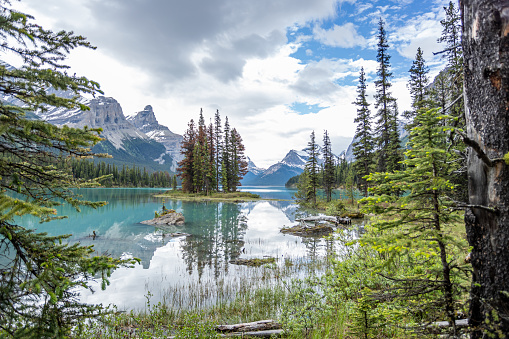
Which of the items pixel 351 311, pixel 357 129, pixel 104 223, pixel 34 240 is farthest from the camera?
pixel 357 129

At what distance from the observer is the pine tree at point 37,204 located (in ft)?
8.14

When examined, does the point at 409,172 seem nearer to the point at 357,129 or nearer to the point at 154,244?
the point at 154,244

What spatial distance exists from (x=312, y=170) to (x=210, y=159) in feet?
85.9

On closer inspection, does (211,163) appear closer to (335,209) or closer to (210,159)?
(210,159)

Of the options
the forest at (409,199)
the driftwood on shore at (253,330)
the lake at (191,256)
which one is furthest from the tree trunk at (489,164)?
the lake at (191,256)

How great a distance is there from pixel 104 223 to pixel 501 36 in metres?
26.8

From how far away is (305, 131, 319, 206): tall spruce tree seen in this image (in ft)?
136

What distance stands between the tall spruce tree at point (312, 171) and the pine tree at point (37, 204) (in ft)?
130

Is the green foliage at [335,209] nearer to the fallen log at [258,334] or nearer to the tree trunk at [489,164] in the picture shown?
the fallen log at [258,334]

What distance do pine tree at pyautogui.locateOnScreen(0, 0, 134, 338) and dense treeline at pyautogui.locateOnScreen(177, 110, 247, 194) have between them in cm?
4762

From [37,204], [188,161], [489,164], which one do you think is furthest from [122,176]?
[489,164]

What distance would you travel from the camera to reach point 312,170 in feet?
138

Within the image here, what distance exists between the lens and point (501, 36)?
268 centimetres

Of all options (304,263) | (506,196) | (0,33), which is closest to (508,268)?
(506,196)
